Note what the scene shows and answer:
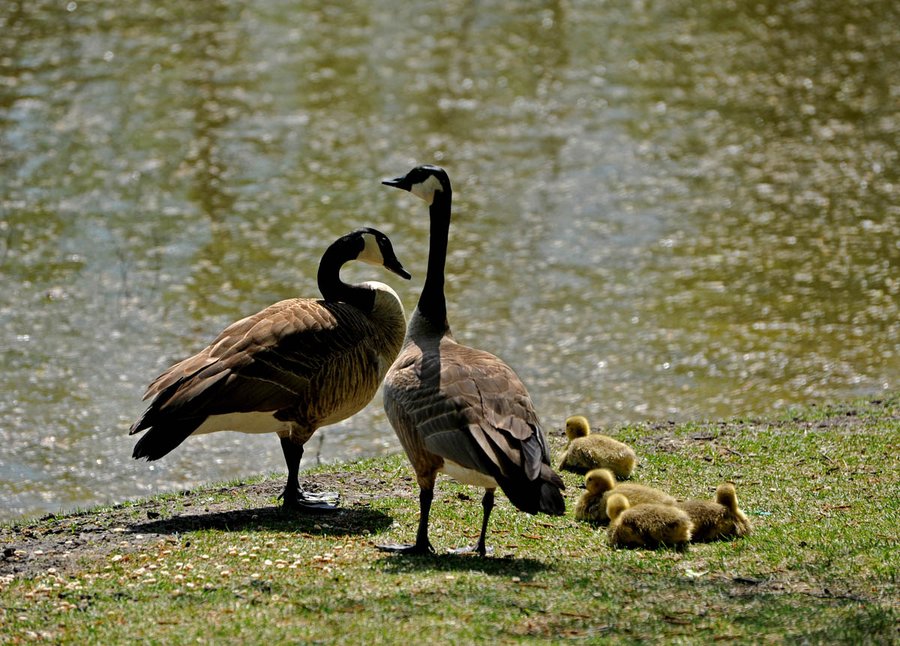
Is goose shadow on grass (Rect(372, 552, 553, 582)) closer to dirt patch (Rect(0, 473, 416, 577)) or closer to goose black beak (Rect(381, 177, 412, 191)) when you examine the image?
dirt patch (Rect(0, 473, 416, 577))

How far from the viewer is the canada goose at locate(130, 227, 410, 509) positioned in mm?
7734

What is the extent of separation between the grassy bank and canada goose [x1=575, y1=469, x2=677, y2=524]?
0.11 meters

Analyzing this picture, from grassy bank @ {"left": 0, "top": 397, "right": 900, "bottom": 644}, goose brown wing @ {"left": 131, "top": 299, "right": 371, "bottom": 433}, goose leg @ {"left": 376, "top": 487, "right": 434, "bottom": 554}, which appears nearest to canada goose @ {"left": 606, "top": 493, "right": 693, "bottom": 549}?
grassy bank @ {"left": 0, "top": 397, "right": 900, "bottom": 644}

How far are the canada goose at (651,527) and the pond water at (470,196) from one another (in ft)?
14.2

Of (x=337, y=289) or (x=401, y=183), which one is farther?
(x=337, y=289)

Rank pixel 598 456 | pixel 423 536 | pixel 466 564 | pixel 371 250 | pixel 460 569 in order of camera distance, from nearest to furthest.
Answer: pixel 460 569
pixel 466 564
pixel 423 536
pixel 598 456
pixel 371 250

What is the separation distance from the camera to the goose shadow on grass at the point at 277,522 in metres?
7.61

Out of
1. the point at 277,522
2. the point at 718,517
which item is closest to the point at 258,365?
the point at 277,522

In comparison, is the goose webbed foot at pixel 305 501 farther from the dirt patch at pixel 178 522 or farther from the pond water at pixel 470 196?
the pond water at pixel 470 196

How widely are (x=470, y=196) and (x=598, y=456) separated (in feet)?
28.9

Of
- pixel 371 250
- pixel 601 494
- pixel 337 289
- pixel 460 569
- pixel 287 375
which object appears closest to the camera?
pixel 460 569

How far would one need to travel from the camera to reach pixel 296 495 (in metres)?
8.15

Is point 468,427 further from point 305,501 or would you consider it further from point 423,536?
point 305,501

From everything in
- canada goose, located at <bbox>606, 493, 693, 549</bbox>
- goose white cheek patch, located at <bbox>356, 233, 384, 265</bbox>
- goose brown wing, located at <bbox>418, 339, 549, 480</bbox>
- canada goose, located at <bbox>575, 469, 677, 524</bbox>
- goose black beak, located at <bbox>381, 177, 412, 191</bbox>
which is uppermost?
goose black beak, located at <bbox>381, 177, 412, 191</bbox>
